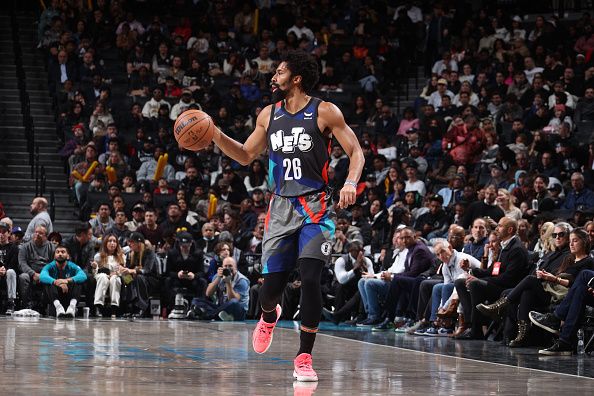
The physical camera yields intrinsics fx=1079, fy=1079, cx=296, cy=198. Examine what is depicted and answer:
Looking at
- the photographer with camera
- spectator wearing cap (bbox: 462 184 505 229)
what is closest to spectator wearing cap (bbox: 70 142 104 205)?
the photographer with camera

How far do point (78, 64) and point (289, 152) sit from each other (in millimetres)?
15257

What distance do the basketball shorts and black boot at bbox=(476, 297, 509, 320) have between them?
4300 mm

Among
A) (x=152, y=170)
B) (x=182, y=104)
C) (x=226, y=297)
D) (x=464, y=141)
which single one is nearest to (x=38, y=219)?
(x=226, y=297)

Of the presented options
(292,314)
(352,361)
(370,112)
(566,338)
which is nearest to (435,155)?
(370,112)

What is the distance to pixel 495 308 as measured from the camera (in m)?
11.1

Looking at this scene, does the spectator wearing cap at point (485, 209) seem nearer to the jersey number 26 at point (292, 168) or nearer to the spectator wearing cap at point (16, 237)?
the spectator wearing cap at point (16, 237)

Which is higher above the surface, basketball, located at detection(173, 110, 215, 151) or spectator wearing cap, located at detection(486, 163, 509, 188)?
spectator wearing cap, located at detection(486, 163, 509, 188)

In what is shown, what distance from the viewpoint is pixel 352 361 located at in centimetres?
833

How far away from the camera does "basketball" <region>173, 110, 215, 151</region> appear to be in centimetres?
739

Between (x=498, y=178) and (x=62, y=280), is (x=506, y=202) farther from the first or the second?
(x=62, y=280)

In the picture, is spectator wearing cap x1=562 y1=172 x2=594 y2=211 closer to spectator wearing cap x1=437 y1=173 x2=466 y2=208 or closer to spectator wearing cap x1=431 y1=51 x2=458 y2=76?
spectator wearing cap x1=437 y1=173 x2=466 y2=208

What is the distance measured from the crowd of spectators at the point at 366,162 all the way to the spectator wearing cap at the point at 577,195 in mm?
32

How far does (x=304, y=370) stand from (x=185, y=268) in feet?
28.4

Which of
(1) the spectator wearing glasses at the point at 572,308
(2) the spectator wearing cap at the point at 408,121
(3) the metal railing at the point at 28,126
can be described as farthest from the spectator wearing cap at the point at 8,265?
(2) the spectator wearing cap at the point at 408,121
